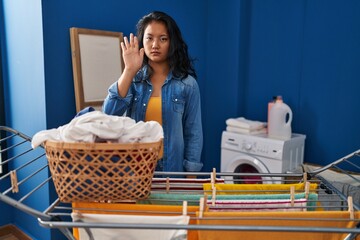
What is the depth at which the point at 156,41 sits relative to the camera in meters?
1.45

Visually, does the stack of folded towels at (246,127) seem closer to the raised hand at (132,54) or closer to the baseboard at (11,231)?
the raised hand at (132,54)

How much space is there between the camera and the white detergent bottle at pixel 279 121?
267 cm

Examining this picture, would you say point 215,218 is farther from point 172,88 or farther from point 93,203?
point 172,88

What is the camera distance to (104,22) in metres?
2.41

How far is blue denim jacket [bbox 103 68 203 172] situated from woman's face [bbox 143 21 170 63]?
104mm

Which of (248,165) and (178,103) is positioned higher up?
(178,103)

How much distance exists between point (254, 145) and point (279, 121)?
30 cm

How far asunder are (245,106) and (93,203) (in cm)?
251

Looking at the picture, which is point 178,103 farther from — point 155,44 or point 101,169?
point 101,169

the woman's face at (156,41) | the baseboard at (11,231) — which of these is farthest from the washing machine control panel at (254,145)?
the baseboard at (11,231)

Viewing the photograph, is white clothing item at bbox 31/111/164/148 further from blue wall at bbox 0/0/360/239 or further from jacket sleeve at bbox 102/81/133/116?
blue wall at bbox 0/0/360/239

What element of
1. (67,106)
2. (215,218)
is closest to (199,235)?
(215,218)

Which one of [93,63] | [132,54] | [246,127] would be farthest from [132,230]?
[246,127]

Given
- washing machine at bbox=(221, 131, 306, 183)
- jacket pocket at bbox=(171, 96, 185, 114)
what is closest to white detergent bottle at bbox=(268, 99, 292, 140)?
washing machine at bbox=(221, 131, 306, 183)
